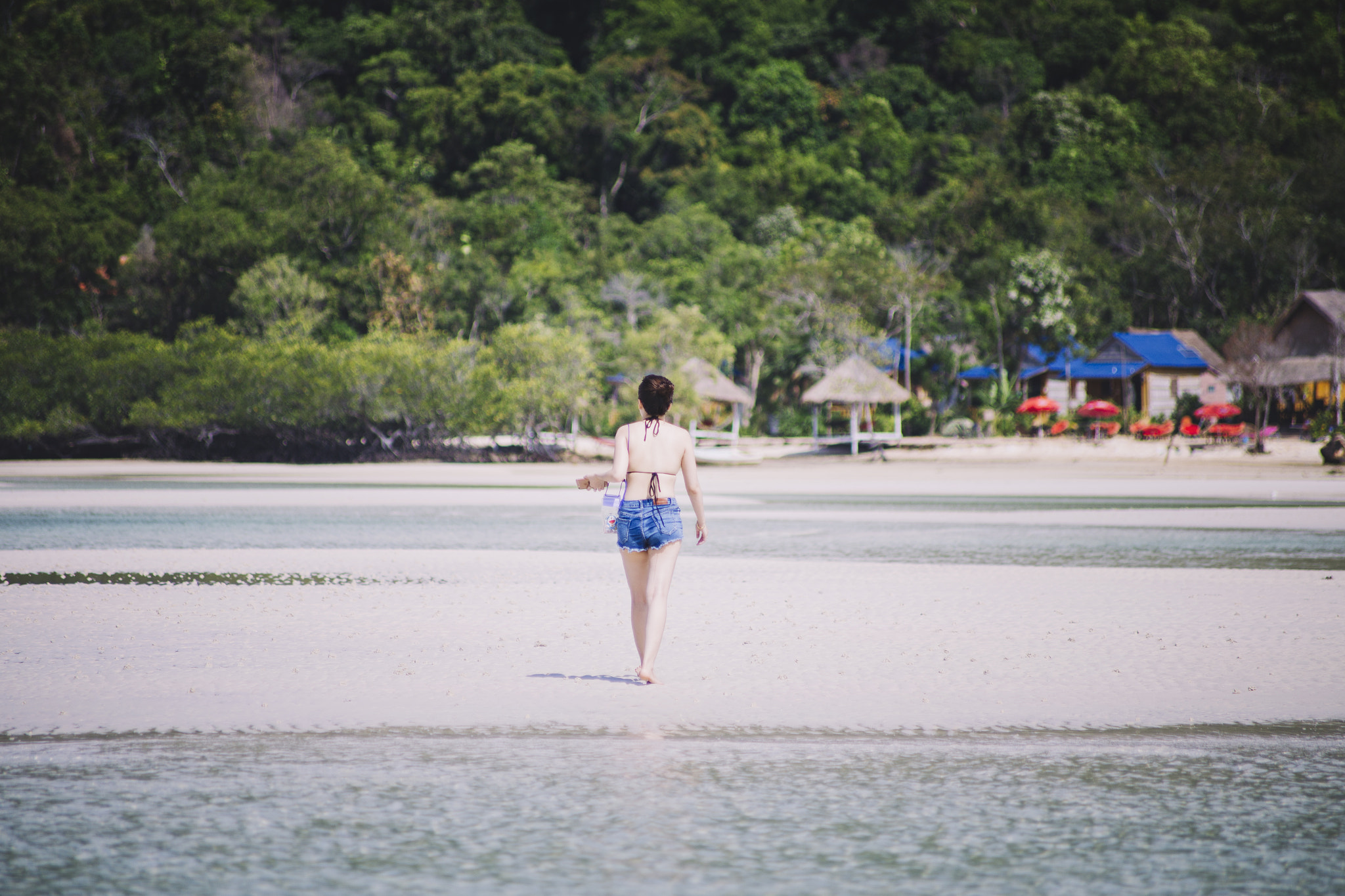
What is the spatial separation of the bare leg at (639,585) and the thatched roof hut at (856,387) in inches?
1684

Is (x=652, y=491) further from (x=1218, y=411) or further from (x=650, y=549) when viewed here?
(x=1218, y=411)

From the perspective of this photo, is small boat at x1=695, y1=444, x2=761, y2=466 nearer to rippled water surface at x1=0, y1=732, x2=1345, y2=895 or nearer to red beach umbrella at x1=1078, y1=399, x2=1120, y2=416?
red beach umbrella at x1=1078, y1=399, x2=1120, y2=416

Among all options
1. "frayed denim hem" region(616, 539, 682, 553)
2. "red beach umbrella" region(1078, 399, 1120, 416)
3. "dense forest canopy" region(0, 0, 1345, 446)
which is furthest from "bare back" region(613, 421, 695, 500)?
"red beach umbrella" region(1078, 399, 1120, 416)

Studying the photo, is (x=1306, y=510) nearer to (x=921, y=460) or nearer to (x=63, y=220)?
(x=921, y=460)

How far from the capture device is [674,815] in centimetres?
482

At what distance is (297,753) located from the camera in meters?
5.80

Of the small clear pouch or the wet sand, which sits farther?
the small clear pouch

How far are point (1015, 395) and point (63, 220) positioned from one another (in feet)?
146

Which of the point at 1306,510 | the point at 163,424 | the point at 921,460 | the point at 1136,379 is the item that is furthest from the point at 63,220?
the point at 1306,510

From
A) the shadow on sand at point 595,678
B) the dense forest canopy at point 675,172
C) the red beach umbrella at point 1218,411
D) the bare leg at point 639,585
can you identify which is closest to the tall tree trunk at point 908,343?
the dense forest canopy at point 675,172

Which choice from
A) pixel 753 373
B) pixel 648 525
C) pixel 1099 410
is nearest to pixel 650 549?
pixel 648 525

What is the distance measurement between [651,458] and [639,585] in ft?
2.40

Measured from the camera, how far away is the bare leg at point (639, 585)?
7.05 m

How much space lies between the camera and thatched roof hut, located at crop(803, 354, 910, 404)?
49844mm
